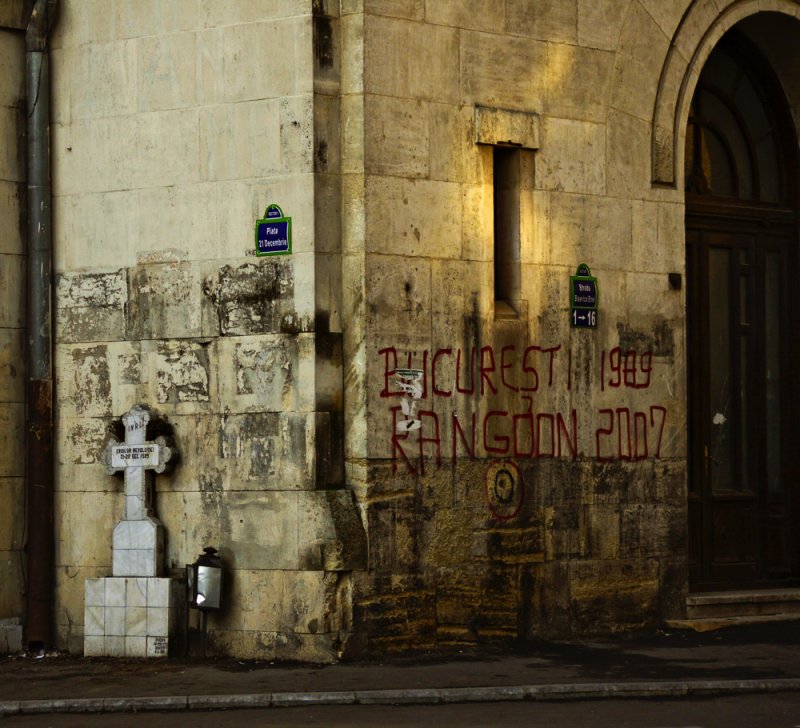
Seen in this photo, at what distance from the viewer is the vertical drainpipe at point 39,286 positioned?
16.1 metres

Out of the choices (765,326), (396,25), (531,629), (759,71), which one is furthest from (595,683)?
(759,71)

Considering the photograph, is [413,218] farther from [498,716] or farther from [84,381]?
[498,716]

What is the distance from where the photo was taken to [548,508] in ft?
53.8

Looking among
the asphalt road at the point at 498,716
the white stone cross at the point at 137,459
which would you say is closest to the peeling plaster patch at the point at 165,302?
the white stone cross at the point at 137,459

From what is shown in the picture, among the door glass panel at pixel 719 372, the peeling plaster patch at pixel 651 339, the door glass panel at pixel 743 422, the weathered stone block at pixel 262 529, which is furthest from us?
the door glass panel at pixel 743 422

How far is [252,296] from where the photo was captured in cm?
1534

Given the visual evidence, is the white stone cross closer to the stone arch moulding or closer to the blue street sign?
the blue street sign

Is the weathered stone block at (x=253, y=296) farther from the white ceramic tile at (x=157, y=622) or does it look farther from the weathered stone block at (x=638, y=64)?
the weathered stone block at (x=638, y=64)

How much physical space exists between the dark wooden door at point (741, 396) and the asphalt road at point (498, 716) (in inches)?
220

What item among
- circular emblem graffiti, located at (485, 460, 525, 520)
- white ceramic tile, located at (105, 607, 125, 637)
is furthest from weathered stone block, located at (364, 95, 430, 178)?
white ceramic tile, located at (105, 607, 125, 637)

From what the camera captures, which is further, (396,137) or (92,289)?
(92,289)

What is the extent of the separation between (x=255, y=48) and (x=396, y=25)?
1.16 m

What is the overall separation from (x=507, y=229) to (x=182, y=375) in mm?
3087

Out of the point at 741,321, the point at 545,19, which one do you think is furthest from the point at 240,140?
the point at 741,321
